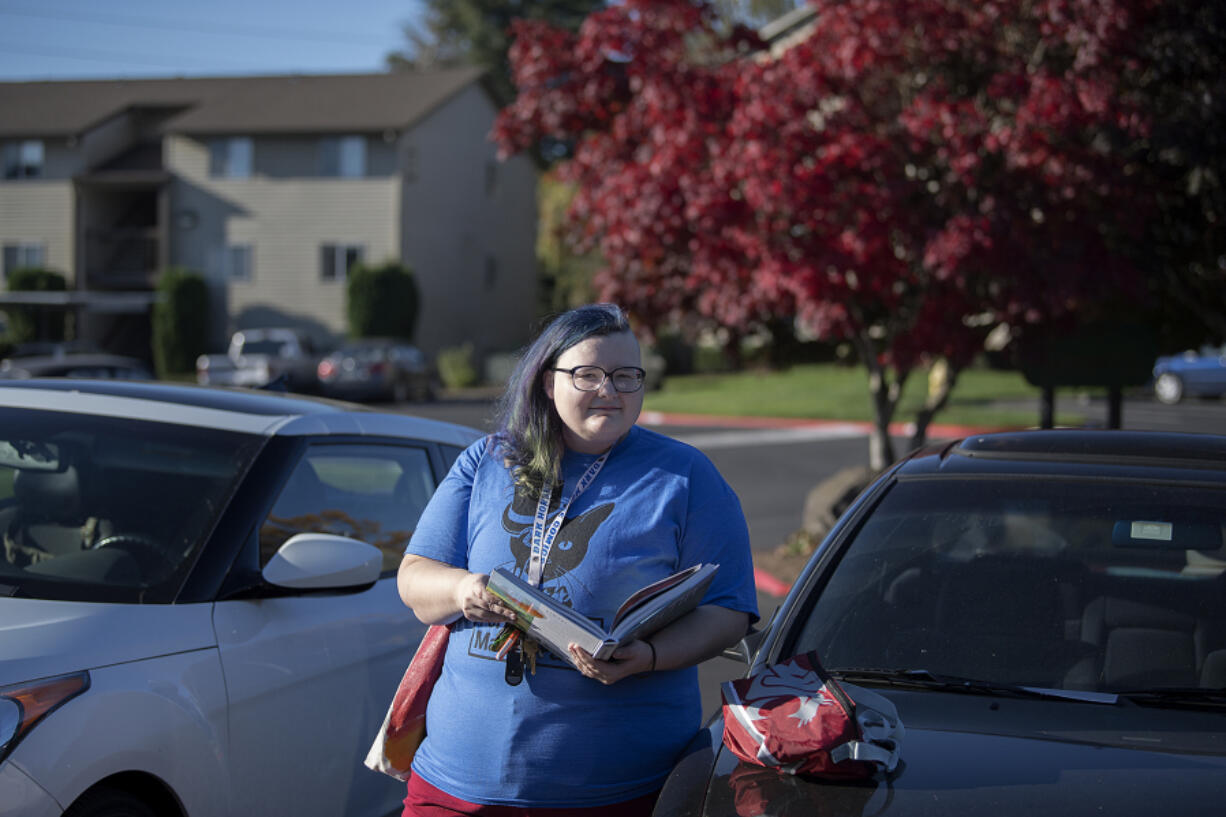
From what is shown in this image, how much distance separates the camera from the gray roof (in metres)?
37.3

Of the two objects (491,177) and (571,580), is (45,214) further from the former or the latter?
(571,580)

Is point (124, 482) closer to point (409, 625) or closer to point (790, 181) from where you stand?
point (409, 625)

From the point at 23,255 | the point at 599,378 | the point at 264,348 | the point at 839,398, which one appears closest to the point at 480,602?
the point at 599,378

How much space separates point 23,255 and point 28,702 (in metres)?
42.4

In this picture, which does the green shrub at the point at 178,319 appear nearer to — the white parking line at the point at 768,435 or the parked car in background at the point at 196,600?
the white parking line at the point at 768,435

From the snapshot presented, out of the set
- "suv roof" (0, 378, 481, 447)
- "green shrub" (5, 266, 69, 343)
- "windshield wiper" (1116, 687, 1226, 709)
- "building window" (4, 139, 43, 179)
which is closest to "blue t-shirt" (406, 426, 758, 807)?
"windshield wiper" (1116, 687, 1226, 709)

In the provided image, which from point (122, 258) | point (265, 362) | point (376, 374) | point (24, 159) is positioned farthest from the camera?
point (122, 258)

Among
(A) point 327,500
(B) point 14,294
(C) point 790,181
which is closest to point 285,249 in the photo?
(B) point 14,294

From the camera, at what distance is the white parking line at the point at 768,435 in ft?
61.9

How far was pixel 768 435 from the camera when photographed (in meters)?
20.1

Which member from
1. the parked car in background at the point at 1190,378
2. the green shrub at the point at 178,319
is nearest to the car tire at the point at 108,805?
the parked car in background at the point at 1190,378

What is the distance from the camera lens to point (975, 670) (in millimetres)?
3006

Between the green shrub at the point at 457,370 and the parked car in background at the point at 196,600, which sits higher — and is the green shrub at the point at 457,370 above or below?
below

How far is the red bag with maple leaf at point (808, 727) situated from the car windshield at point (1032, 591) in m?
0.53
